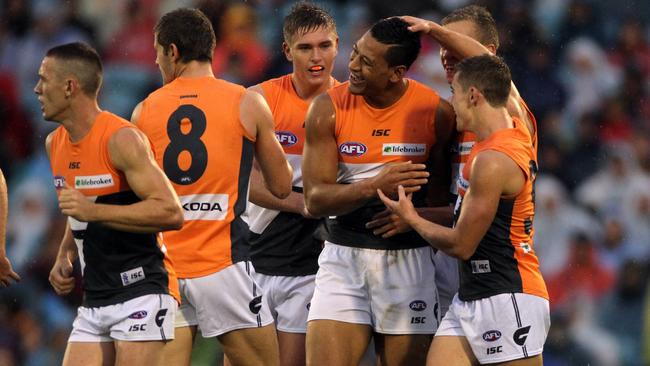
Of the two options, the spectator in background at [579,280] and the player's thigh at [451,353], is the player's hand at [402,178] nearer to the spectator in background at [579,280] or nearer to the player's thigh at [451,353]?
the player's thigh at [451,353]

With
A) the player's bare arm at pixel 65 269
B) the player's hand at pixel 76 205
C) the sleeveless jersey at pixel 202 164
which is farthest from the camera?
the sleeveless jersey at pixel 202 164

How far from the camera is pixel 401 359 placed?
18.9 ft

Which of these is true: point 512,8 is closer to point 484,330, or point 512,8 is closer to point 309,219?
point 309,219

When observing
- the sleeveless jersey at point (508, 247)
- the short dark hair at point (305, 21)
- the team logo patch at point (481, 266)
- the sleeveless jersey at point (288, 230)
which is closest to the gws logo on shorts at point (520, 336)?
the sleeveless jersey at point (508, 247)

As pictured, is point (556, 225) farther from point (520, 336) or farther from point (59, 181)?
point (59, 181)

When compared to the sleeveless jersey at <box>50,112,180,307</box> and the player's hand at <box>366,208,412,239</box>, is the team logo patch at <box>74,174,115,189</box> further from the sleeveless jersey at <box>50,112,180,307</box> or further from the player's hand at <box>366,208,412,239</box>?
the player's hand at <box>366,208,412,239</box>

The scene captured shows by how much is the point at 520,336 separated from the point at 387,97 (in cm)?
145

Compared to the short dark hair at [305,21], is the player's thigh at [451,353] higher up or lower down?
lower down

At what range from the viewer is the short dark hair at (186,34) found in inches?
225

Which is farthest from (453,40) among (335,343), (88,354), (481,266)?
(88,354)

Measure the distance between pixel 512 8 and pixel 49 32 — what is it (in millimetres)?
4434

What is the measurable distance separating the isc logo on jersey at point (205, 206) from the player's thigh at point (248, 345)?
61cm

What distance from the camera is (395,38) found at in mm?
5723

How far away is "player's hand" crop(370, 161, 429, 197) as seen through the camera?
18.1 feet
